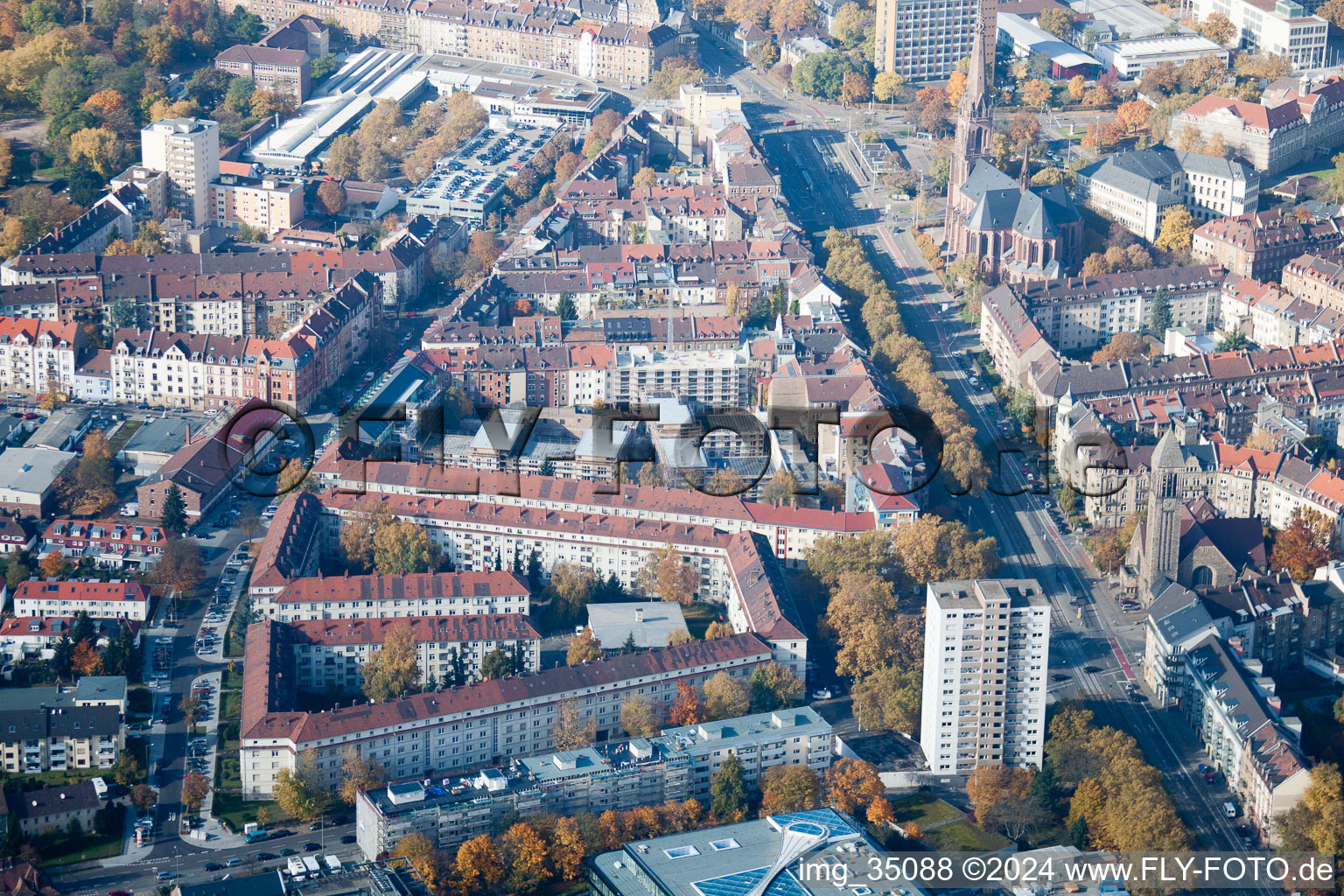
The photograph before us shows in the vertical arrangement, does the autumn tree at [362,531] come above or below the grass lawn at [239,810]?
above

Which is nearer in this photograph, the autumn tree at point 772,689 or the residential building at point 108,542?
the autumn tree at point 772,689

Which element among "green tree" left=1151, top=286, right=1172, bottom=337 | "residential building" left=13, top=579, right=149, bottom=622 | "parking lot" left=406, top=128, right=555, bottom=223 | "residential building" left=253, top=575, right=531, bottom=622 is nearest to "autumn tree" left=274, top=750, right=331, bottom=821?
"residential building" left=253, top=575, right=531, bottom=622

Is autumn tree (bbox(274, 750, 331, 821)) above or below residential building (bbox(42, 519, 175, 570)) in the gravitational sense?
below

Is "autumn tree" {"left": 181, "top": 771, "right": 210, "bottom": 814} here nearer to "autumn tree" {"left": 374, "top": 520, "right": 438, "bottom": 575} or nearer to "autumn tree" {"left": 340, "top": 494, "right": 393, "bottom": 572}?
"autumn tree" {"left": 374, "top": 520, "right": 438, "bottom": 575}

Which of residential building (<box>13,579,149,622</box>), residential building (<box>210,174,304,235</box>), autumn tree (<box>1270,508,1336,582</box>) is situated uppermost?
residential building (<box>210,174,304,235</box>)

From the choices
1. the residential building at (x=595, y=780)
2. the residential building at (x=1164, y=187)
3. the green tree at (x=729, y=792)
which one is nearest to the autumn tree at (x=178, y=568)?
the residential building at (x=595, y=780)

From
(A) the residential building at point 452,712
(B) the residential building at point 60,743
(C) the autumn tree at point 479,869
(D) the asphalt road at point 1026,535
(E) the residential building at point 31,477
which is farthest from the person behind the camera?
(E) the residential building at point 31,477

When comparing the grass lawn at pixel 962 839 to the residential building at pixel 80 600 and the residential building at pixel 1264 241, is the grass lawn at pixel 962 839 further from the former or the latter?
the residential building at pixel 1264 241
